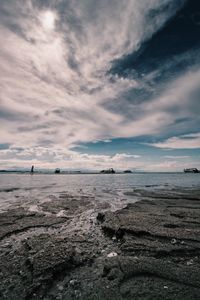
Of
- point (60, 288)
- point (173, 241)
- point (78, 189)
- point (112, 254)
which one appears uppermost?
point (78, 189)

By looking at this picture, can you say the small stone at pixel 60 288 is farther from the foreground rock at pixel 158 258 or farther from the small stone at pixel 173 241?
the small stone at pixel 173 241

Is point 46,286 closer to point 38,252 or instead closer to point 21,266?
point 21,266

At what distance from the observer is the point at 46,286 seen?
4535mm

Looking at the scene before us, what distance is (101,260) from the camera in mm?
5836

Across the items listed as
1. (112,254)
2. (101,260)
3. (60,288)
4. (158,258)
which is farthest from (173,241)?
(60,288)

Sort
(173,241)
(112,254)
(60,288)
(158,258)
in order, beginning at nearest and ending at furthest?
(60,288) < (158,258) < (112,254) < (173,241)

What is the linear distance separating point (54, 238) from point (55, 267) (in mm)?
2515

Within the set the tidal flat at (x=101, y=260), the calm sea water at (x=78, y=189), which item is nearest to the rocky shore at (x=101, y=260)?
the tidal flat at (x=101, y=260)

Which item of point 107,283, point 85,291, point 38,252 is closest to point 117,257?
point 107,283

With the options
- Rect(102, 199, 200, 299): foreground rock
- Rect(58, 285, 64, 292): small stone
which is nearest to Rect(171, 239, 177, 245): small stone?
Rect(102, 199, 200, 299): foreground rock

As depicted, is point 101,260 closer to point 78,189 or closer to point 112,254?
point 112,254

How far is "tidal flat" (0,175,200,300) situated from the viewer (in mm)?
4352

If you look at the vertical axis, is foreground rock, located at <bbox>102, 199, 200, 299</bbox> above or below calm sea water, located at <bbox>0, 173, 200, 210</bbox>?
below

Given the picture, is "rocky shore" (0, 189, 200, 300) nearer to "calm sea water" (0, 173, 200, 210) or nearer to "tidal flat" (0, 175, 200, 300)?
"tidal flat" (0, 175, 200, 300)
